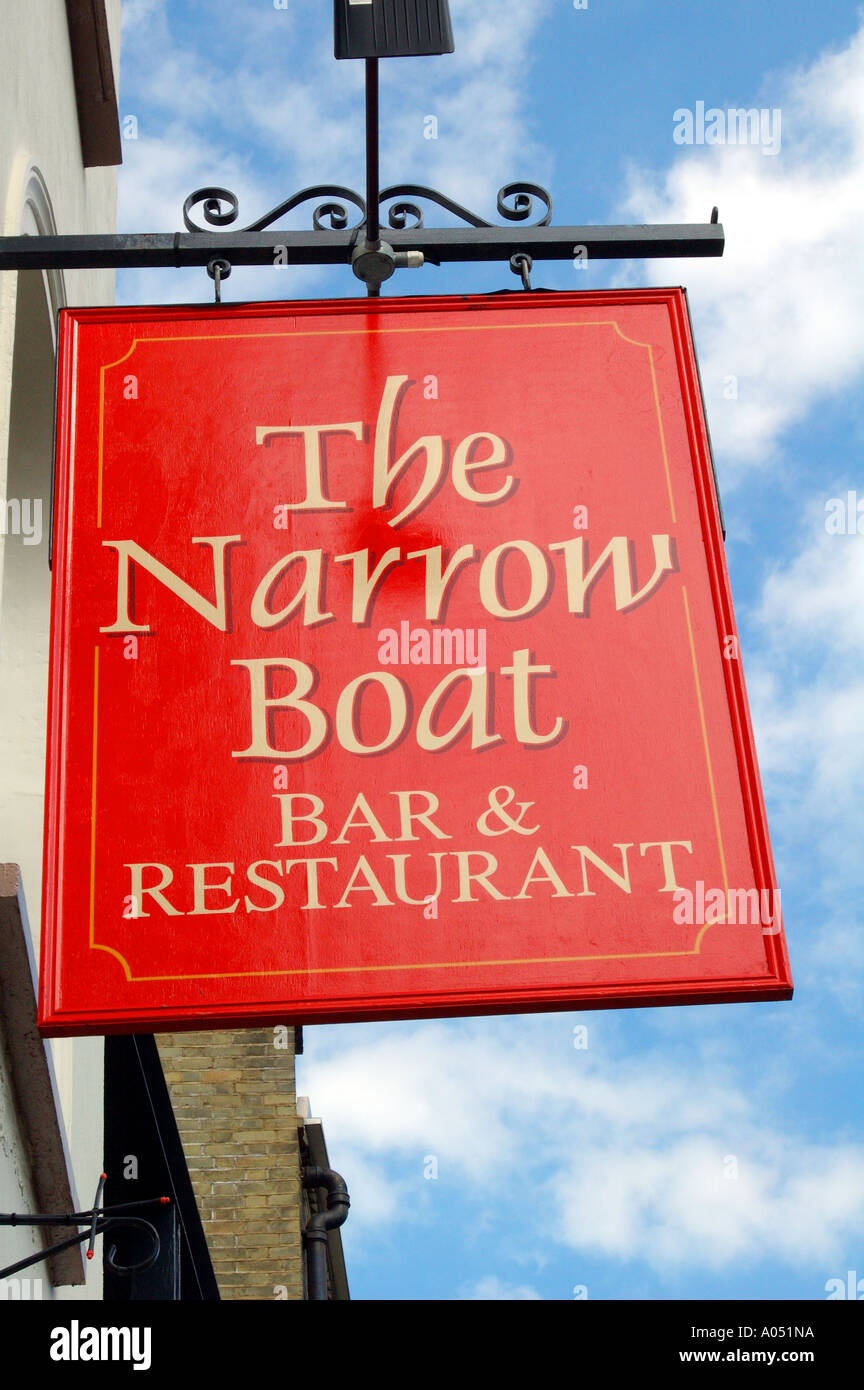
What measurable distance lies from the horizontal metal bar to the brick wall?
8676mm

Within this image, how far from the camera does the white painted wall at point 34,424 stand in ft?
21.0

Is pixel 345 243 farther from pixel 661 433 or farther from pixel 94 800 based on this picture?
pixel 94 800

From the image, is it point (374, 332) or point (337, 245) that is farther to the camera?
point (337, 245)

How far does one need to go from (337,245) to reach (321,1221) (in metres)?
11.5

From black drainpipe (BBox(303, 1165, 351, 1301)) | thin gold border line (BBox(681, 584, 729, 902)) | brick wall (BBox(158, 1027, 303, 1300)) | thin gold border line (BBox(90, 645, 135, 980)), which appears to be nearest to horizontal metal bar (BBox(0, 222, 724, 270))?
thin gold border line (BBox(681, 584, 729, 902))

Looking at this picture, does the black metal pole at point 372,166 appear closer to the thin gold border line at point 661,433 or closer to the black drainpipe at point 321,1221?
the thin gold border line at point 661,433

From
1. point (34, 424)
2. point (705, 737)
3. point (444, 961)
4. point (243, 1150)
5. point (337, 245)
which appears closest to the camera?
point (444, 961)

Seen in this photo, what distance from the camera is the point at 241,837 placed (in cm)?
414

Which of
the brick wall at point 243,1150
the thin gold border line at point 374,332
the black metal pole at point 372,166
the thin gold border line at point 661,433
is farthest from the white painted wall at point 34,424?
the brick wall at point 243,1150

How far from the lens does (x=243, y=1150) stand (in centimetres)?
1320

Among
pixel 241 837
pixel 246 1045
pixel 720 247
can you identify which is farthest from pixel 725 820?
pixel 246 1045

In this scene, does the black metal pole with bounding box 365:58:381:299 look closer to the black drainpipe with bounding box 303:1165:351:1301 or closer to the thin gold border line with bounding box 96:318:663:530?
the thin gold border line with bounding box 96:318:663:530

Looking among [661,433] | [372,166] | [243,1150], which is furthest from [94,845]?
[243,1150]

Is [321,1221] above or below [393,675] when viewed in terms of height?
above
